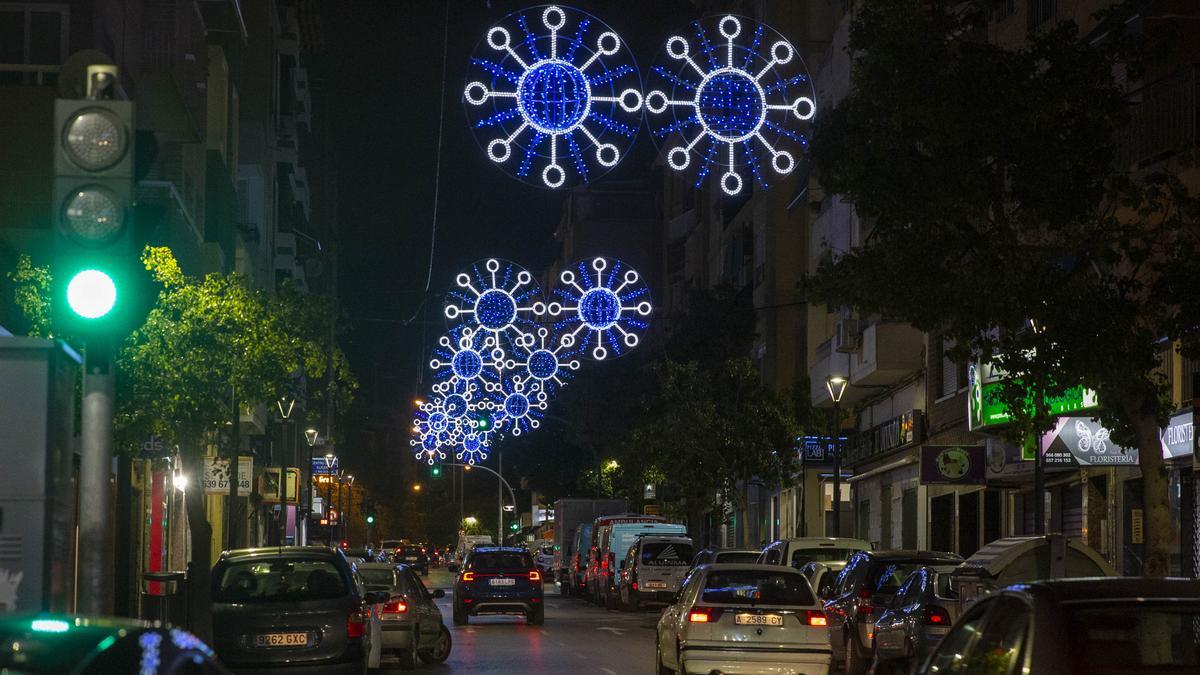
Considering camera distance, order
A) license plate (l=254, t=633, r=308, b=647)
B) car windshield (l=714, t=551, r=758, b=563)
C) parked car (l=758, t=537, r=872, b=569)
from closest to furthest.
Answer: license plate (l=254, t=633, r=308, b=647) < parked car (l=758, t=537, r=872, b=569) < car windshield (l=714, t=551, r=758, b=563)

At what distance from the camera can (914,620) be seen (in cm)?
1902

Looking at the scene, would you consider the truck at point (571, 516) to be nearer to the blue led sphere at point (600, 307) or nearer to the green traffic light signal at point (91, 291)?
the blue led sphere at point (600, 307)

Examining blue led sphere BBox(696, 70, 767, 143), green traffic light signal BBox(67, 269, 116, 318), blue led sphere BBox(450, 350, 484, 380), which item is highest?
blue led sphere BBox(696, 70, 767, 143)

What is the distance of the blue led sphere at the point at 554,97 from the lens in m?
20.1

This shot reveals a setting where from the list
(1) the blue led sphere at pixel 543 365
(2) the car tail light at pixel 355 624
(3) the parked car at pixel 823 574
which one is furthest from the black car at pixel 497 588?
(2) the car tail light at pixel 355 624

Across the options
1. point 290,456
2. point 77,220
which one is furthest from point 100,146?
point 290,456

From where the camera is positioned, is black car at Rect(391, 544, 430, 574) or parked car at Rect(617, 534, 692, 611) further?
black car at Rect(391, 544, 430, 574)

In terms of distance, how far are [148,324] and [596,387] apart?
5422cm

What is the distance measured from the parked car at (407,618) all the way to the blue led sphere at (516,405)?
975 inches

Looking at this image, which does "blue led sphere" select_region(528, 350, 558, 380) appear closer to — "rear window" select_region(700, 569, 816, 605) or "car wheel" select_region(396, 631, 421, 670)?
"car wheel" select_region(396, 631, 421, 670)

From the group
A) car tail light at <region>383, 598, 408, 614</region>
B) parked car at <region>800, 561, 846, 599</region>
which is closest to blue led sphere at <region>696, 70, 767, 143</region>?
parked car at <region>800, 561, 846, 599</region>

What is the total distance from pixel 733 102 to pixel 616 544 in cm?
2959

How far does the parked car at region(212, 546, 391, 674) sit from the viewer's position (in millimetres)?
18562

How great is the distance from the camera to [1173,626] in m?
8.58
